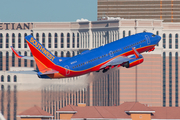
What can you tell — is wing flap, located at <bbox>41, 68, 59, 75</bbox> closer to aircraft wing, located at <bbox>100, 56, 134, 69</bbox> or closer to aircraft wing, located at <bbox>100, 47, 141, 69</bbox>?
aircraft wing, located at <bbox>100, 47, 141, 69</bbox>

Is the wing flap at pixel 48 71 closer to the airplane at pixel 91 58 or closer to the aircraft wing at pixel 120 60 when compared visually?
the airplane at pixel 91 58

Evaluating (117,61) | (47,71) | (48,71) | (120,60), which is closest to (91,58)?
(117,61)

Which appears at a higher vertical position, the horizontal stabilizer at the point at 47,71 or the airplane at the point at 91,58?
the airplane at the point at 91,58

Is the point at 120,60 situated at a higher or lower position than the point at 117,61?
higher

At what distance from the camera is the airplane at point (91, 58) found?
13775 cm

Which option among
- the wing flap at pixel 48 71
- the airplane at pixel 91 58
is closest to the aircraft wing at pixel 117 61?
the airplane at pixel 91 58

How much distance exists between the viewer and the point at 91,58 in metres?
143

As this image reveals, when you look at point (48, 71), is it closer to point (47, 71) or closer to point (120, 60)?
point (47, 71)

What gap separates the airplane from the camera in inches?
5423

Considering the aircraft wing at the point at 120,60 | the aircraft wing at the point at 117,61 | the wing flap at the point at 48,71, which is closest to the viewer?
the wing flap at the point at 48,71

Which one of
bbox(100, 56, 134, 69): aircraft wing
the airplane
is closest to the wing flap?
the airplane

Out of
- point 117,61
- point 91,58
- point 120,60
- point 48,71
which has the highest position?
point 91,58

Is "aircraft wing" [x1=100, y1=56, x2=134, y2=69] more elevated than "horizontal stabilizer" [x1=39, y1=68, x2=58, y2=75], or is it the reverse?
"aircraft wing" [x1=100, y1=56, x2=134, y2=69]

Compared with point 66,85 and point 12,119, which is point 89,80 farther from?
point 12,119
